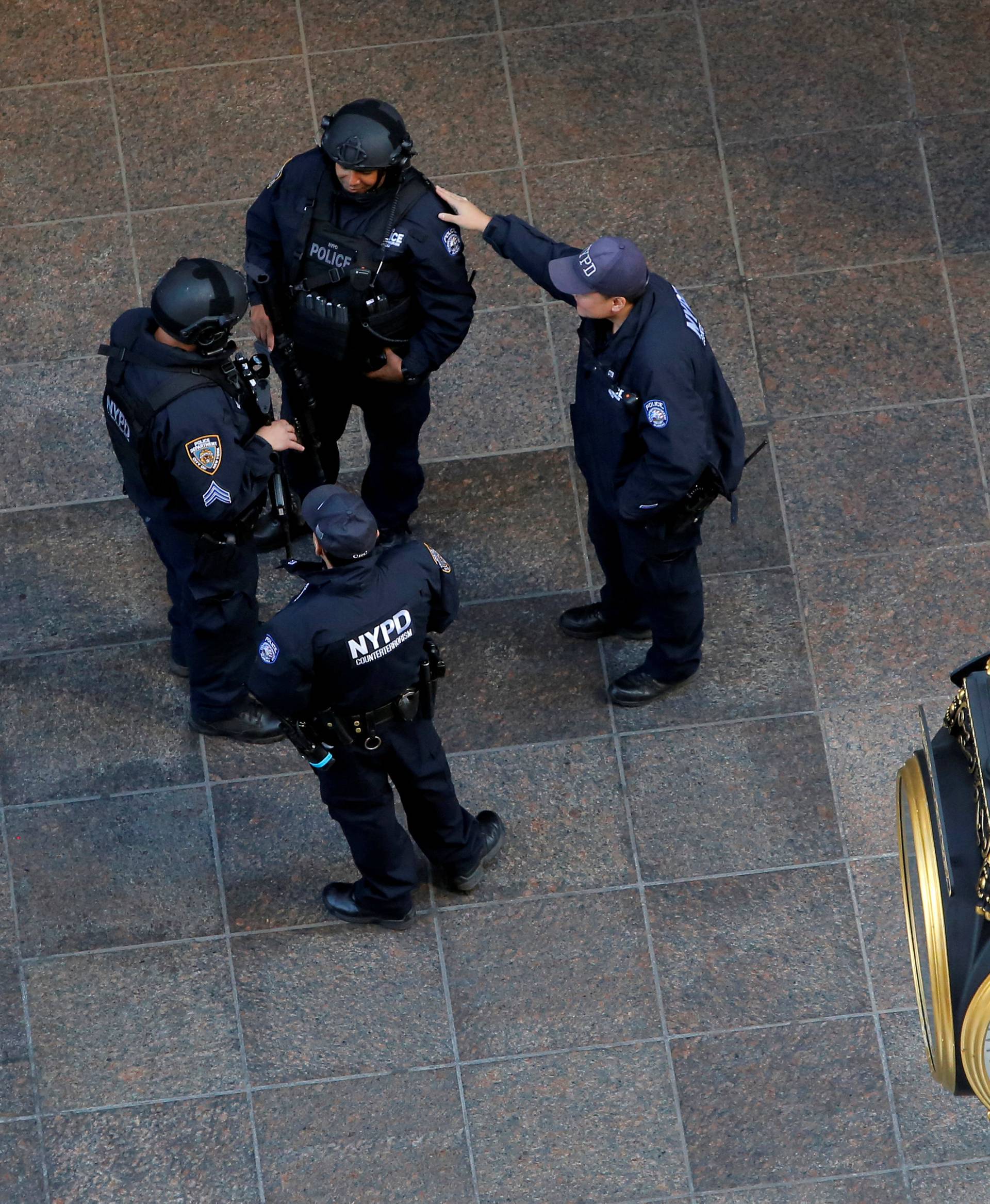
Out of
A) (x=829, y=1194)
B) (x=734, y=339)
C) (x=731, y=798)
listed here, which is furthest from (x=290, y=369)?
(x=829, y=1194)

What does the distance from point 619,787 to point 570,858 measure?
33 cm

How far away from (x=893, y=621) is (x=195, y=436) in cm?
281

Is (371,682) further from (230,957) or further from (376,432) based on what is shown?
(230,957)

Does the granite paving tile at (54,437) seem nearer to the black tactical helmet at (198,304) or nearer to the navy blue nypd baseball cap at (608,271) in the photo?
the black tactical helmet at (198,304)

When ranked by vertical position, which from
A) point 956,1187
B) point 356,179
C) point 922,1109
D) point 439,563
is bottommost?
point 956,1187

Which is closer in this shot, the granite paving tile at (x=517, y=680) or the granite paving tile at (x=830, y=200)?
the granite paving tile at (x=517, y=680)

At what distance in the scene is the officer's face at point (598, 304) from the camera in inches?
187

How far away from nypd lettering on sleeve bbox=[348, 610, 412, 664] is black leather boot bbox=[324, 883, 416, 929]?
1.28m

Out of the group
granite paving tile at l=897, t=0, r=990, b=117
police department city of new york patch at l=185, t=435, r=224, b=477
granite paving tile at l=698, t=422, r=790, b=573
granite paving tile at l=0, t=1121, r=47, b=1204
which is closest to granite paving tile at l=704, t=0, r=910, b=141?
granite paving tile at l=897, t=0, r=990, b=117

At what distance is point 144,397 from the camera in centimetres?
474

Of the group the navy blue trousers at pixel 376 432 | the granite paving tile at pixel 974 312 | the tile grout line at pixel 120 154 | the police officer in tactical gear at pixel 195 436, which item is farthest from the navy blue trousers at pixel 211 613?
the granite paving tile at pixel 974 312

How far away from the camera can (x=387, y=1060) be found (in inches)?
209

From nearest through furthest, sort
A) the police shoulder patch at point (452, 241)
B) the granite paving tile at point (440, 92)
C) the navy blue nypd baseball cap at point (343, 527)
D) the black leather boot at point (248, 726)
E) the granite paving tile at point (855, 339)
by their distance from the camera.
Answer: the navy blue nypd baseball cap at point (343, 527) → the police shoulder patch at point (452, 241) → the black leather boot at point (248, 726) → the granite paving tile at point (855, 339) → the granite paving tile at point (440, 92)

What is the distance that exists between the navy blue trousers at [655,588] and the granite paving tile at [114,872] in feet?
5.85
